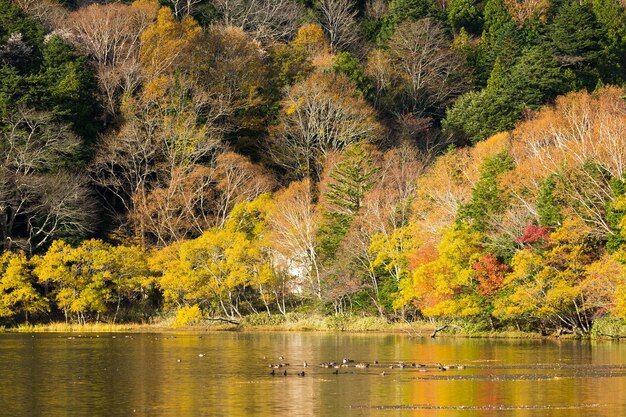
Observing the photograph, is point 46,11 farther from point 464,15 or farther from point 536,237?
point 536,237

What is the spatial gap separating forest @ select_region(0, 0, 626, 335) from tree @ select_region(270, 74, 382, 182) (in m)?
0.23

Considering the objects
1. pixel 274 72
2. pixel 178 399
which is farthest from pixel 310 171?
pixel 178 399

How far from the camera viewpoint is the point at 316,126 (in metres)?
89.3

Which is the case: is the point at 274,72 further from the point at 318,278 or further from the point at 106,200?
the point at 318,278

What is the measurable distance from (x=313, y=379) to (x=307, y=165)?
1876 inches

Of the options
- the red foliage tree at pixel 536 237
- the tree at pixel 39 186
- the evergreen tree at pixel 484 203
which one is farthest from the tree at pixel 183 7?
the red foliage tree at pixel 536 237

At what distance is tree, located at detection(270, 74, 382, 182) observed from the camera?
3499 inches

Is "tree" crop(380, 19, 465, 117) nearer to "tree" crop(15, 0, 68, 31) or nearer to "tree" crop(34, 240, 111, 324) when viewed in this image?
"tree" crop(15, 0, 68, 31)

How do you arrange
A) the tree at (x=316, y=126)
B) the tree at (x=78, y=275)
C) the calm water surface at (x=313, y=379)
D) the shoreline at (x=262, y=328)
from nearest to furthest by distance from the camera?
the calm water surface at (x=313, y=379) < the shoreline at (x=262, y=328) < the tree at (x=78, y=275) < the tree at (x=316, y=126)

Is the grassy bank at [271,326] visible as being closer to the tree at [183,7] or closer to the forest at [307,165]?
the forest at [307,165]

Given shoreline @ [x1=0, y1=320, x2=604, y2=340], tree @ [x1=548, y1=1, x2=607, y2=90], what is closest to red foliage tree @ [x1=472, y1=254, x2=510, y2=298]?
shoreline @ [x1=0, y1=320, x2=604, y2=340]

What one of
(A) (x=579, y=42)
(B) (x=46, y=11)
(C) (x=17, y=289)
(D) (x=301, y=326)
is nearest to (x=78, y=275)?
(C) (x=17, y=289)

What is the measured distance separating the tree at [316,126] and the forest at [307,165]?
9.2 inches

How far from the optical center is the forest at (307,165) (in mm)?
59531
